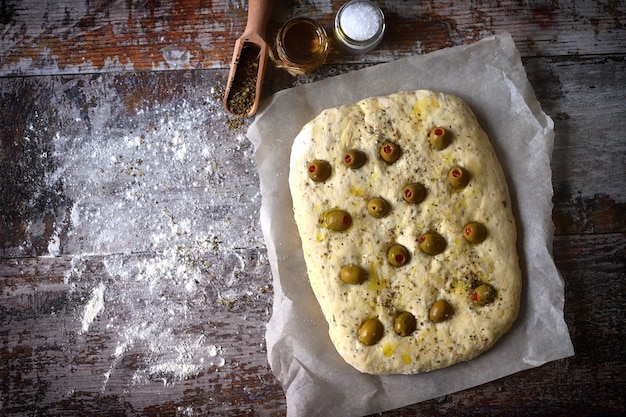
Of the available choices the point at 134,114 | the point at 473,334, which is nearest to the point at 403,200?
the point at 473,334

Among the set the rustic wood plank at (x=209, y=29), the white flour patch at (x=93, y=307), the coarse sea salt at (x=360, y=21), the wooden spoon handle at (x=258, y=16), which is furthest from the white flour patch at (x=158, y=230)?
the coarse sea salt at (x=360, y=21)

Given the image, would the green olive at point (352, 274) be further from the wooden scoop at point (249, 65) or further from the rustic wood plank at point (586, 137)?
the rustic wood plank at point (586, 137)

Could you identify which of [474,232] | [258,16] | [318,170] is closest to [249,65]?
[258,16]

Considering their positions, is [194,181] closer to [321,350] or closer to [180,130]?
[180,130]

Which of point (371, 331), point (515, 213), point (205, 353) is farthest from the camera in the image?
point (205, 353)

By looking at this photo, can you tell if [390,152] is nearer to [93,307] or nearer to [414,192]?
[414,192]
